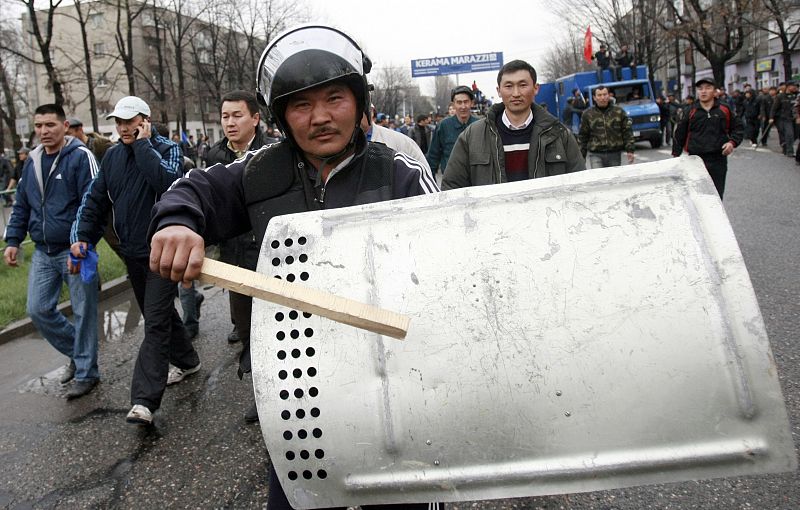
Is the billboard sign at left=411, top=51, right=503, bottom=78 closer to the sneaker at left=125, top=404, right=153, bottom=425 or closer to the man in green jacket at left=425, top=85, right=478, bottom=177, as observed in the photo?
the man in green jacket at left=425, top=85, right=478, bottom=177

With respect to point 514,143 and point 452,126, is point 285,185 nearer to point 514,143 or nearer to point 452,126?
point 514,143

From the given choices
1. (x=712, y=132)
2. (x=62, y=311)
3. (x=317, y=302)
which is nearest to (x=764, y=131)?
(x=712, y=132)

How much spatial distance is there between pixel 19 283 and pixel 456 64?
145ft

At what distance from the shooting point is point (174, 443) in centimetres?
364

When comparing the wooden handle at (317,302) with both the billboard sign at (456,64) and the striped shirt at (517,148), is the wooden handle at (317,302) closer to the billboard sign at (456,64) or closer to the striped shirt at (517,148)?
the striped shirt at (517,148)

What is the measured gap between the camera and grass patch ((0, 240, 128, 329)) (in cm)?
649

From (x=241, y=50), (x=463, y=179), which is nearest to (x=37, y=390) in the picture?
(x=463, y=179)

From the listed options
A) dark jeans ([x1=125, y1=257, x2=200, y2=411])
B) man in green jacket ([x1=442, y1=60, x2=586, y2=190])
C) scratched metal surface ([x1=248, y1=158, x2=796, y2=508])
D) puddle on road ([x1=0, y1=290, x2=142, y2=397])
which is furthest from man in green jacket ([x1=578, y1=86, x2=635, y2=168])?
scratched metal surface ([x1=248, y1=158, x2=796, y2=508])

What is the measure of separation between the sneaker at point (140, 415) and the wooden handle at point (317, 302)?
9.18 feet

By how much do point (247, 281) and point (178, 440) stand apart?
9.08ft

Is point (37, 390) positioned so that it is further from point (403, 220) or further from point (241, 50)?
point (241, 50)

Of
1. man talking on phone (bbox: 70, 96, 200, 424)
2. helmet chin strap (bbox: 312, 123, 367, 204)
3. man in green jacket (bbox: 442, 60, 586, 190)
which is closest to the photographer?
helmet chin strap (bbox: 312, 123, 367, 204)

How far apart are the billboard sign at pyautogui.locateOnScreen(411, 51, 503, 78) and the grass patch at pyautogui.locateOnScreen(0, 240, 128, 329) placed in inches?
1616

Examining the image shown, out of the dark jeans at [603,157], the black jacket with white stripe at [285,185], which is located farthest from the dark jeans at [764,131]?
the black jacket with white stripe at [285,185]
